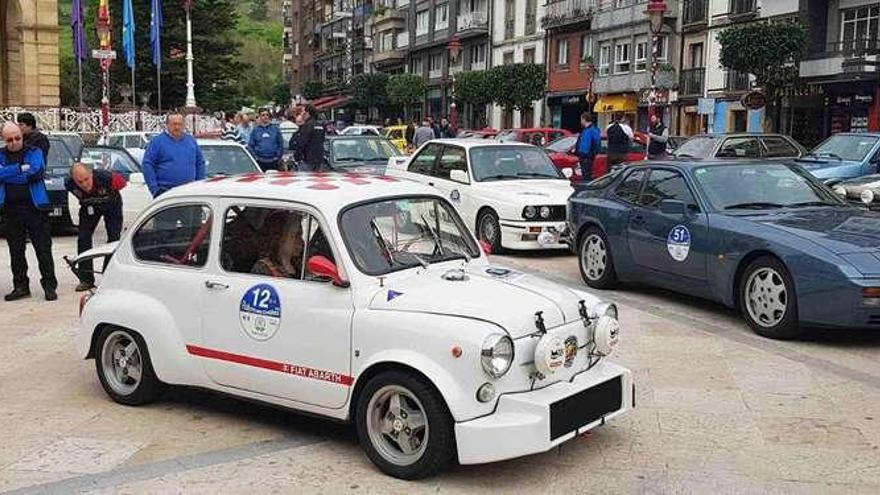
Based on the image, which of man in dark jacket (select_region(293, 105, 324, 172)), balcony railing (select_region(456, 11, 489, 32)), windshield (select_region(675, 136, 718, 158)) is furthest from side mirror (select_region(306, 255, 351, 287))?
balcony railing (select_region(456, 11, 489, 32))

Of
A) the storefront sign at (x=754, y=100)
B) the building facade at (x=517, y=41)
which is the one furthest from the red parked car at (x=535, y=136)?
the building facade at (x=517, y=41)

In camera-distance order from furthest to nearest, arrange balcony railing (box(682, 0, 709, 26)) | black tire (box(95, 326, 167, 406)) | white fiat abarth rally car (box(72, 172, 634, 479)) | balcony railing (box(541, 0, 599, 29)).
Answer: balcony railing (box(541, 0, 599, 29)) < balcony railing (box(682, 0, 709, 26)) < black tire (box(95, 326, 167, 406)) < white fiat abarth rally car (box(72, 172, 634, 479))

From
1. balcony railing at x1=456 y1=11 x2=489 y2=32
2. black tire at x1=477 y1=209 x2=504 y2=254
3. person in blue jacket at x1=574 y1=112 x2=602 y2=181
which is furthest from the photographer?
balcony railing at x1=456 y1=11 x2=489 y2=32

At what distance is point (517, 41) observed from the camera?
5422 centimetres

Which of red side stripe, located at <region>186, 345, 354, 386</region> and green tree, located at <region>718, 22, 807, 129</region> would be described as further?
green tree, located at <region>718, 22, 807, 129</region>

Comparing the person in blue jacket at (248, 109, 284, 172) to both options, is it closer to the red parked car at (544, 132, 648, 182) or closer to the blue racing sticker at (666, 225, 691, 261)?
the red parked car at (544, 132, 648, 182)

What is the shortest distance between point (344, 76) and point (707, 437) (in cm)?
8555

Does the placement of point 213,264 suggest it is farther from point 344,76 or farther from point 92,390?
point 344,76

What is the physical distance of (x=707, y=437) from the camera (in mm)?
5320

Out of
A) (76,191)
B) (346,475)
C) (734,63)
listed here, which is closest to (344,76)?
(734,63)

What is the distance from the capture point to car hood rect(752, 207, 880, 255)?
723cm

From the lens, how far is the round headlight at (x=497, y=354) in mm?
4328

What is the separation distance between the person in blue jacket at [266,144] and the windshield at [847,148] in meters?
9.39

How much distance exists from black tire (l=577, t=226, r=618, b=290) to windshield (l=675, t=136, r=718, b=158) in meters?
7.05
